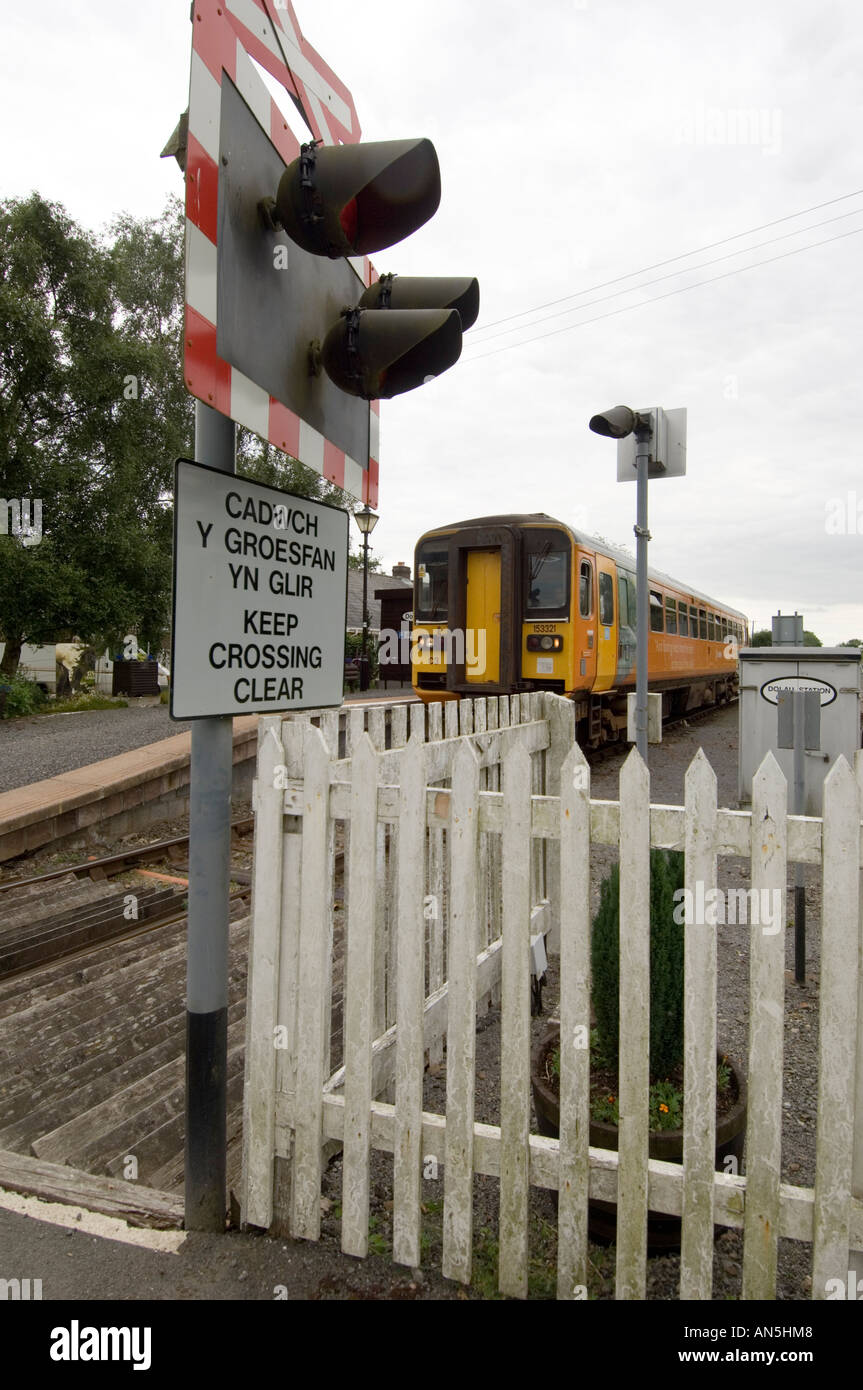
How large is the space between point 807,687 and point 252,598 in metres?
7.38

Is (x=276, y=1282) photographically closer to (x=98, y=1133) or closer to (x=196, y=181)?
(x=98, y=1133)

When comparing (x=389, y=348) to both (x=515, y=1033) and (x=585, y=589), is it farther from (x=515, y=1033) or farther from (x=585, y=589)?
(x=585, y=589)

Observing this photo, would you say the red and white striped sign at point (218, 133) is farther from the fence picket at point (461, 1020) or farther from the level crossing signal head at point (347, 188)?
the fence picket at point (461, 1020)

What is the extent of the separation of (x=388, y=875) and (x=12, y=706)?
48.3ft

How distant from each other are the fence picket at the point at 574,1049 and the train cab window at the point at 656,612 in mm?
12344

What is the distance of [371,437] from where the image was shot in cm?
294

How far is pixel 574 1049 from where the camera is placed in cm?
203

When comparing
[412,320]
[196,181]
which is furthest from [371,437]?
[196,181]

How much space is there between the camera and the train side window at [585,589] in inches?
399

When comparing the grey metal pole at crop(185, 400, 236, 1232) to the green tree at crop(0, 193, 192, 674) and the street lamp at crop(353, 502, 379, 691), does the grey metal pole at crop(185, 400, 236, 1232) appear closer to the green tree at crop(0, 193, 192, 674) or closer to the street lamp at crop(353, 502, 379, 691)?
the street lamp at crop(353, 502, 379, 691)

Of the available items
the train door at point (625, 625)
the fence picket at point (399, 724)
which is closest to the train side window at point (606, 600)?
the train door at point (625, 625)
